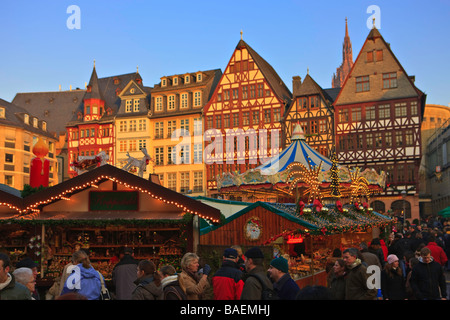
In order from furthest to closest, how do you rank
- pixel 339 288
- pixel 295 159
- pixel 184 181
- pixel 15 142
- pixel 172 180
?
1. pixel 15 142
2. pixel 172 180
3. pixel 184 181
4. pixel 295 159
5. pixel 339 288

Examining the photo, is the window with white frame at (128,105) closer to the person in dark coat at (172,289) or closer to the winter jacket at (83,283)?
the winter jacket at (83,283)

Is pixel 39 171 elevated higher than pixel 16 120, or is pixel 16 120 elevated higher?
pixel 16 120

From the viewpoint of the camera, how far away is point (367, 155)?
38.6 m

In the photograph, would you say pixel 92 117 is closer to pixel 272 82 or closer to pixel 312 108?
pixel 272 82

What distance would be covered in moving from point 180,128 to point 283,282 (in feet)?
133

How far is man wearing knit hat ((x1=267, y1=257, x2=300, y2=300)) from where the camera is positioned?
210 inches

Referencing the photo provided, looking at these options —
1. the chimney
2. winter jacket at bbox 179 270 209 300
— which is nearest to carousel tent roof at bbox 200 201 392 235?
winter jacket at bbox 179 270 209 300

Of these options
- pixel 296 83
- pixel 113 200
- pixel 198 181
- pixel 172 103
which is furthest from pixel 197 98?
pixel 113 200

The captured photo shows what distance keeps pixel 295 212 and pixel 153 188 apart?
12.2 ft

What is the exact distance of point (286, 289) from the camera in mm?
5363

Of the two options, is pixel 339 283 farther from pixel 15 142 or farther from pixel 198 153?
pixel 15 142

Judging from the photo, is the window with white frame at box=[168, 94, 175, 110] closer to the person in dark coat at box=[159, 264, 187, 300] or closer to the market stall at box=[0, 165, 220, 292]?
the market stall at box=[0, 165, 220, 292]

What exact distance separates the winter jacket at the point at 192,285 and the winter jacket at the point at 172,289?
57mm
